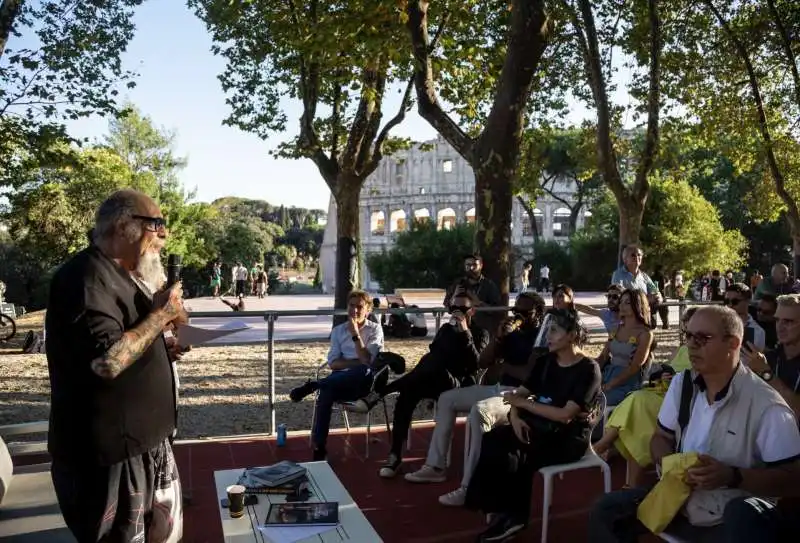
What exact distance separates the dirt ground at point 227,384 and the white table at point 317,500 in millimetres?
3528

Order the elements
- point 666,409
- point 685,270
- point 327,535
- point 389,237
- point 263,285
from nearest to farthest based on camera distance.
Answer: point 327,535
point 666,409
point 685,270
point 263,285
point 389,237

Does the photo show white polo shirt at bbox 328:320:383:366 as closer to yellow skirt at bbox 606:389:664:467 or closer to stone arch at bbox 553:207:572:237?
yellow skirt at bbox 606:389:664:467

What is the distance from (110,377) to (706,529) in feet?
7.99

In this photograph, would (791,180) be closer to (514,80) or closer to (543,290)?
(514,80)

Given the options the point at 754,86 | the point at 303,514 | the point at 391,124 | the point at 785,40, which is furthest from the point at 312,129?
the point at 303,514

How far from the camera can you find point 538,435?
404cm

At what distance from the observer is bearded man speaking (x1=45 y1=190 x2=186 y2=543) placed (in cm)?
232

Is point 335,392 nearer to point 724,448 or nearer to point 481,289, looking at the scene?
point 481,289

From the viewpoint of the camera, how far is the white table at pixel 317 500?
2.88 meters

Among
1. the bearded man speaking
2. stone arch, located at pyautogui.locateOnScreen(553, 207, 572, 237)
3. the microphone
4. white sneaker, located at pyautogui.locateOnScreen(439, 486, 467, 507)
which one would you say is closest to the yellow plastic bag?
Result: white sneaker, located at pyautogui.locateOnScreen(439, 486, 467, 507)

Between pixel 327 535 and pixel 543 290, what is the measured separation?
126 feet

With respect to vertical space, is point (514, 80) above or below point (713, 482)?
above

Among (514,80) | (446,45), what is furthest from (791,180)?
(514,80)

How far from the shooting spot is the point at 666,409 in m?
3.18
